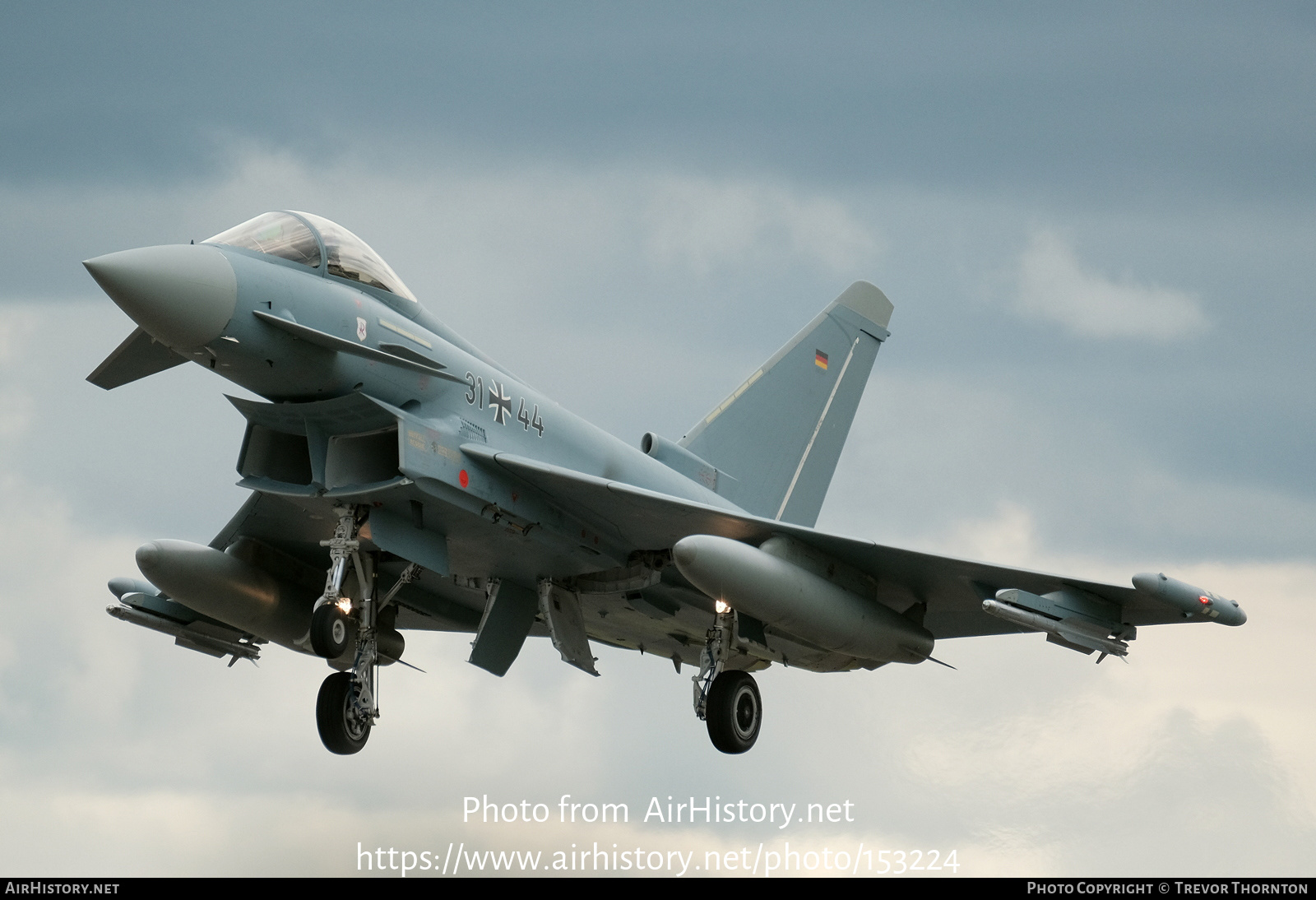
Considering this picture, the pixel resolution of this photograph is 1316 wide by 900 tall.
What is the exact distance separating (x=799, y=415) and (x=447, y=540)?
23.3ft

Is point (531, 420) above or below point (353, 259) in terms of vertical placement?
below

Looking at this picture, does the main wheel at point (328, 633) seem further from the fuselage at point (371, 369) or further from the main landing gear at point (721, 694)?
the main landing gear at point (721, 694)

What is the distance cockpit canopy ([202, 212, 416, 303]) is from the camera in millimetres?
13758

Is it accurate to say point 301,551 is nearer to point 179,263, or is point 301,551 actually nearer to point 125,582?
point 125,582

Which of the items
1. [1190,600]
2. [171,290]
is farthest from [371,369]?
[1190,600]

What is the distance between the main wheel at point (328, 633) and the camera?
1415 centimetres

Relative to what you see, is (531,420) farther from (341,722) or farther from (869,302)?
(869,302)

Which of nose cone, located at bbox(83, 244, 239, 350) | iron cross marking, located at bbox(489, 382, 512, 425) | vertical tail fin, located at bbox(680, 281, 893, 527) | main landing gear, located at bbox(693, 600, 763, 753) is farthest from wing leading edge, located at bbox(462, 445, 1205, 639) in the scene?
vertical tail fin, located at bbox(680, 281, 893, 527)

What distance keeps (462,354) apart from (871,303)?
361 inches

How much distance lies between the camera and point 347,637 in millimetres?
14555

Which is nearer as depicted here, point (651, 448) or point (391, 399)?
point (391, 399)

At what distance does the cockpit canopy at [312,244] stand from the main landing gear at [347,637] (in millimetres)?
2276

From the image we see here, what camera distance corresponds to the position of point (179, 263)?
509 inches
